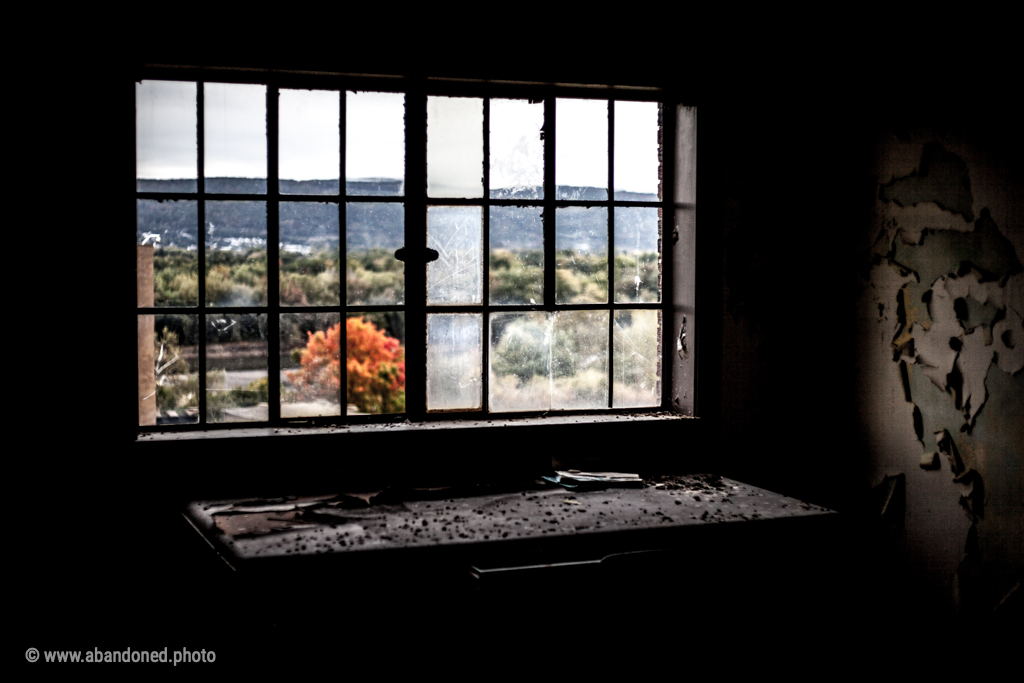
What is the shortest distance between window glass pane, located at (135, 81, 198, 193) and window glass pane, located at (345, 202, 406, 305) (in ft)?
1.87

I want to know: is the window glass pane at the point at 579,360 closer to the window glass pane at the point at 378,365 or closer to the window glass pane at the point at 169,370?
the window glass pane at the point at 378,365

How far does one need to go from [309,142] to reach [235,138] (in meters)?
0.25

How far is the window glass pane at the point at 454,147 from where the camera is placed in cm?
281

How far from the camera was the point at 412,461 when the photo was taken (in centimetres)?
270

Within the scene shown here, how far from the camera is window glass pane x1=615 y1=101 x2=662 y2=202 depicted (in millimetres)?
3004

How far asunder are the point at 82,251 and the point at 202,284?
15.1 inches

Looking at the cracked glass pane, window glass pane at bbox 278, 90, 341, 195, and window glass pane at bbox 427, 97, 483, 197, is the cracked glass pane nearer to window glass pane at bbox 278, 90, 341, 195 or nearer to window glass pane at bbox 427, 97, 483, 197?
window glass pane at bbox 427, 97, 483, 197

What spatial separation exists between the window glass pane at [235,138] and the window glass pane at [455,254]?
2.13 ft

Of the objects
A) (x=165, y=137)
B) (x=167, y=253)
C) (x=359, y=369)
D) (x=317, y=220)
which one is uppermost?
(x=165, y=137)

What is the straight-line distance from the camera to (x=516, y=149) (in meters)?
2.89

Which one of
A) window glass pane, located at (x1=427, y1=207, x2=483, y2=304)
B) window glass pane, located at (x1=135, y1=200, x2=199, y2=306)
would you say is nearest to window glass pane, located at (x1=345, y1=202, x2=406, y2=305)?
window glass pane, located at (x1=427, y1=207, x2=483, y2=304)

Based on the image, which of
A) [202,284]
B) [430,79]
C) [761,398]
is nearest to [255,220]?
[202,284]

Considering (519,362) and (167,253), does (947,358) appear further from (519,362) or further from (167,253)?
(167,253)

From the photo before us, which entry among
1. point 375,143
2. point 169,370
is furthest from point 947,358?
point 169,370
